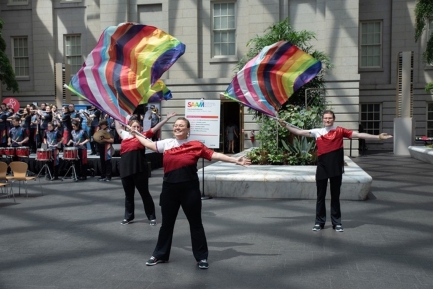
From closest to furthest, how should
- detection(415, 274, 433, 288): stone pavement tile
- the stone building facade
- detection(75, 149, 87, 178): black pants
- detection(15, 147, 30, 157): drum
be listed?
detection(415, 274, 433, 288): stone pavement tile < detection(75, 149, 87, 178): black pants < detection(15, 147, 30, 157): drum < the stone building facade

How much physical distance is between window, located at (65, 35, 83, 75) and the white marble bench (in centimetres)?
2056

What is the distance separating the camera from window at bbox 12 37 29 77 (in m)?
30.1

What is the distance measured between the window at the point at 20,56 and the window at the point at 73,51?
9.56 ft

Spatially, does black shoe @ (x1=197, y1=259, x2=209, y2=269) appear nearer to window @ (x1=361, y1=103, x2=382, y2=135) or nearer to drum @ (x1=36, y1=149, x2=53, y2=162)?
drum @ (x1=36, y1=149, x2=53, y2=162)

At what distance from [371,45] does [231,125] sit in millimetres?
9818

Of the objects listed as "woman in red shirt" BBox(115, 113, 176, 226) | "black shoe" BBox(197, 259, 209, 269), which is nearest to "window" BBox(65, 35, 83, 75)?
"woman in red shirt" BBox(115, 113, 176, 226)

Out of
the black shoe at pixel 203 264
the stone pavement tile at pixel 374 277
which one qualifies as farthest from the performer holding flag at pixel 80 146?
the stone pavement tile at pixel 374 277

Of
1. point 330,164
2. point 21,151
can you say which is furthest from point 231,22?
point 330,164

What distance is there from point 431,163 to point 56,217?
49.7ft

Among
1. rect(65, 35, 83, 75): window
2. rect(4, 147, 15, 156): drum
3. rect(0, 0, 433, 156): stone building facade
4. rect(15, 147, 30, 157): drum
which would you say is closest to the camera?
rect(15, 147, 30, 157): drum

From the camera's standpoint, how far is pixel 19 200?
438 inches

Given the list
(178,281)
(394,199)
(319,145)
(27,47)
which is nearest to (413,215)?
(394,199)

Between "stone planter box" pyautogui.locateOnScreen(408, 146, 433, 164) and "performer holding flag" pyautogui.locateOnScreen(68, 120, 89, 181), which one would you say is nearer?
"performer holding flag" pyautogui.locateOnScreen(68, 120, 89, 181)

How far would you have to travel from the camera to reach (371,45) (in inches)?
1067
